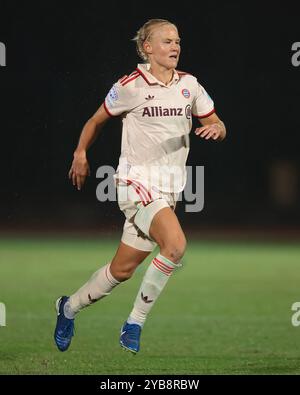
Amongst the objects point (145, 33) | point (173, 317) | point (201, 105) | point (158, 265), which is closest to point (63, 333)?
point (158, 265)

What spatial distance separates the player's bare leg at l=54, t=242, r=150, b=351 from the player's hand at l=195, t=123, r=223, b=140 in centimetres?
94

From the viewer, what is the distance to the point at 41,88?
66.7 ft

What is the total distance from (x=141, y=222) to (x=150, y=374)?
1.06 m

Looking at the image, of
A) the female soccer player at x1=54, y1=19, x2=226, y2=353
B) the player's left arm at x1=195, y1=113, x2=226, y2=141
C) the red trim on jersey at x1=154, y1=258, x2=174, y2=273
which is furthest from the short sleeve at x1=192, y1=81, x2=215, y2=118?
the red trim on jersey at x1=154, y1=258, x2=174, y2=273

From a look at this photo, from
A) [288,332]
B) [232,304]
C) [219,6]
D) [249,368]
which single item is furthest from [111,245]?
[249,368]

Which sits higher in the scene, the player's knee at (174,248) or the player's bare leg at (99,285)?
the player's knee at (174,248)

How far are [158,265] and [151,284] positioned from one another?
0.14 m

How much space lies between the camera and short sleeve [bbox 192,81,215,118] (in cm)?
670

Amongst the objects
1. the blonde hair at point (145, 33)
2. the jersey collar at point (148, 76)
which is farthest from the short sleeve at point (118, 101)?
the blonde hair at point (145, 33)

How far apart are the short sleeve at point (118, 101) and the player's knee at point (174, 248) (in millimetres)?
971

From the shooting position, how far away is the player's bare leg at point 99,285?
21.7 ft

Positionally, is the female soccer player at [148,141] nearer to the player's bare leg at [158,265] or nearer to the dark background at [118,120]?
the player's bare leg at [158,265]

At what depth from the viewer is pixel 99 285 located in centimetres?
673

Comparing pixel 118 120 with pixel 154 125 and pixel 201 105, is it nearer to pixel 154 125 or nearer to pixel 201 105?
pixel 201 105
